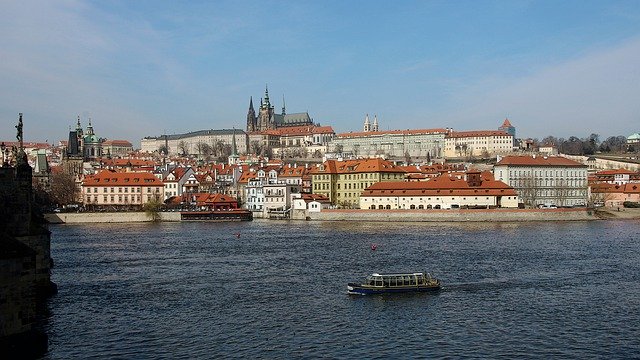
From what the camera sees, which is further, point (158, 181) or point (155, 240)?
point (158, 181)

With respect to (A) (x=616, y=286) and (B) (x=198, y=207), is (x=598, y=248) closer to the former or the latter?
(A) (x=616, y=286)

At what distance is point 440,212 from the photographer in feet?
289

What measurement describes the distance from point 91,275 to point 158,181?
249 feet

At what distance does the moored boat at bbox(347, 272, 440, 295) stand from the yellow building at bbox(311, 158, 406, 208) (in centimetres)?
7211

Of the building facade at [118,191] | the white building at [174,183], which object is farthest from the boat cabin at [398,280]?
the white building at [174,183]

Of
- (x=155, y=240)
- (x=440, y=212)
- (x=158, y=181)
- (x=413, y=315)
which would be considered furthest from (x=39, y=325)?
(x=158, y=181)

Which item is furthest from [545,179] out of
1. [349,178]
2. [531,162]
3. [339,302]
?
[339,302]

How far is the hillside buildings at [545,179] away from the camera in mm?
102875

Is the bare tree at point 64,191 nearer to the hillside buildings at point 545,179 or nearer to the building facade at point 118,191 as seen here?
the building facade at point 118,191

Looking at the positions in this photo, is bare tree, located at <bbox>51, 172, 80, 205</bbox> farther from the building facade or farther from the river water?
the river water

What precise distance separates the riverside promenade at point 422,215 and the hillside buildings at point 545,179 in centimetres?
825

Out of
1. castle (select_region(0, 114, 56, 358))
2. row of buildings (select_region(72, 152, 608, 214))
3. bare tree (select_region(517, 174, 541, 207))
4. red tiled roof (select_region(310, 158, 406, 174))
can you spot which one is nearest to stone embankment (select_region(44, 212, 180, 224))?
row of buildings (select_region(72, 152, 608, 214))

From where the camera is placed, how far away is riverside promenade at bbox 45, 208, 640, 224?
283ft

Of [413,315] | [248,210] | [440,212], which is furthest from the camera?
[248,210]
